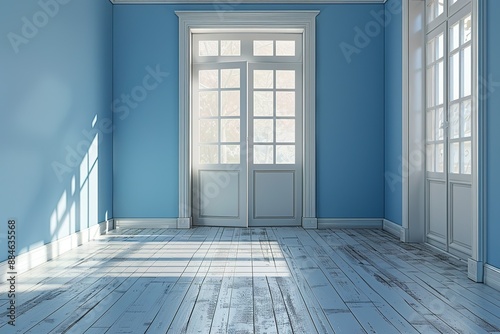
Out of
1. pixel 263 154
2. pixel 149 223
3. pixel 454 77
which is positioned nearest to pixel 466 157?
pixel 454 77

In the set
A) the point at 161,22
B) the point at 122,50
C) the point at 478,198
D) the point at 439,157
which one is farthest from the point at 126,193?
the point at 478,198

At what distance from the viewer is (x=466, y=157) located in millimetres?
3959

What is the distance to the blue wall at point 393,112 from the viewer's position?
17.5 feet

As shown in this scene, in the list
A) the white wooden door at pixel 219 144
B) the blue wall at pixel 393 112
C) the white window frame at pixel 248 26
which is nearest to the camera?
the blue wall at pixel 393 112

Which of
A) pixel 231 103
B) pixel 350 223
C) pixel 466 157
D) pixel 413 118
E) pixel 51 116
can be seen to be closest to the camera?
pixel 466 157

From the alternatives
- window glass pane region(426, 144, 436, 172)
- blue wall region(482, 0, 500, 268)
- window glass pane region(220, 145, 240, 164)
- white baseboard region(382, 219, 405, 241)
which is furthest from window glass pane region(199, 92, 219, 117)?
blue wall region(482, 0, 500, 268)

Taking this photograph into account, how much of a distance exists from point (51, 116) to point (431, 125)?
141 inches

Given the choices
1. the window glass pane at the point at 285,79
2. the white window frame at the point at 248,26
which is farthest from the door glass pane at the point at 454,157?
the window glass pane at the point at 285,79

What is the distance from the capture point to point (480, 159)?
10.7ft

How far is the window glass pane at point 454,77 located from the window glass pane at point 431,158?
2.18ft

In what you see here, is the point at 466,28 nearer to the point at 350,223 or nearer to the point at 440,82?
the point at 440,82

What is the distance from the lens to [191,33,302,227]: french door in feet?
20.2

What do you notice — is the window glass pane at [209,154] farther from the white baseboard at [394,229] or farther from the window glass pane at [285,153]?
the white baseboard at [394,229]

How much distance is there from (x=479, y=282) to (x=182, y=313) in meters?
2.05
